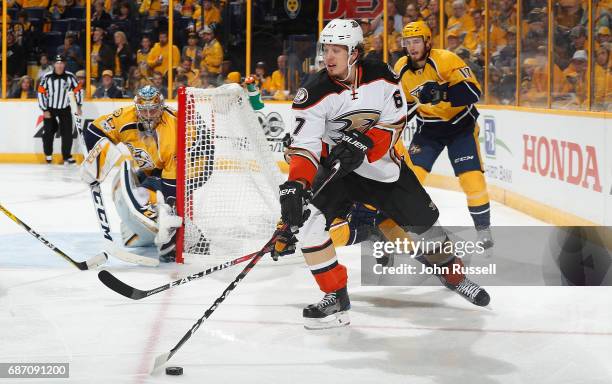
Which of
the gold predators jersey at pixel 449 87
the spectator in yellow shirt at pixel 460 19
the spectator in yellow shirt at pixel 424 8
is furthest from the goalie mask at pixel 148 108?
the spectator in yellow shirt at pixel 424 8

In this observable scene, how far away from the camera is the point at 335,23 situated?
350cm

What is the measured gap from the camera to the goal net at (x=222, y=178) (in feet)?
16.2

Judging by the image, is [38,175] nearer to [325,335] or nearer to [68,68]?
[68,68]

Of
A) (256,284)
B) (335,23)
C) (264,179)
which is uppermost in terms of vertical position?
(335,23)

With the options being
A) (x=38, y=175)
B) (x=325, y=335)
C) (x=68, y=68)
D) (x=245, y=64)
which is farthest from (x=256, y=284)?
(x=68, y=68)

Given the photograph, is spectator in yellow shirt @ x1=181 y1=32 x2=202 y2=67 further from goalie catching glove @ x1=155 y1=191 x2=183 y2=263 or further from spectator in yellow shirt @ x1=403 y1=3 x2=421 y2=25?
goalie catching glove @ x1=155 y1=191 x2=183 y2=263

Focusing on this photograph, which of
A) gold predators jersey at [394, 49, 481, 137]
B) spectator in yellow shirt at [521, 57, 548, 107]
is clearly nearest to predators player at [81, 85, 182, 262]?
gold predators jersey at [394, 49, 481, 137]

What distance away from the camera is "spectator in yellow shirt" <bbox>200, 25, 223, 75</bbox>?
10617mm

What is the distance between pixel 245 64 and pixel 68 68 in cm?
202

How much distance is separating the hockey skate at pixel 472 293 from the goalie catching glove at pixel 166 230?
4.85 ft

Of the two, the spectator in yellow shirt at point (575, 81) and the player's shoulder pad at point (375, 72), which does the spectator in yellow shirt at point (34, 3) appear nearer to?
the spectator in yellow shirt at point (575, 81)

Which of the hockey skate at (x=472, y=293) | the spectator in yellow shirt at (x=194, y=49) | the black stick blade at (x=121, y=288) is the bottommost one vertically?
the hockey skate at (x=472, y=293)

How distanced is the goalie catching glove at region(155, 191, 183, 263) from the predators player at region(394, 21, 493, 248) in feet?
4.02

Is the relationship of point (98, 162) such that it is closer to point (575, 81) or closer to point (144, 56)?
point (575, 81)
